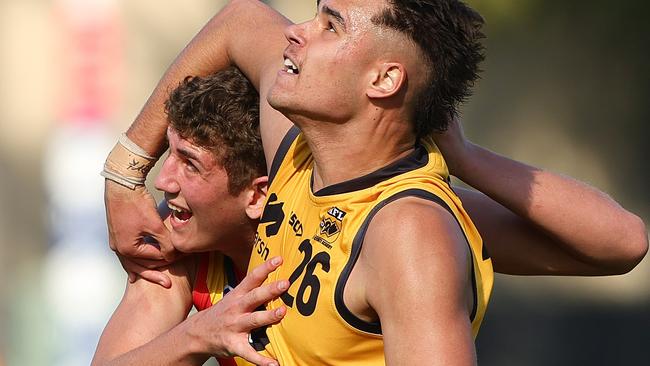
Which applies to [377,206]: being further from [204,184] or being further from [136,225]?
[136,225]

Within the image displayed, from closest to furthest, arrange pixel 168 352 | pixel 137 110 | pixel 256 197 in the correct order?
1. pixel 168 352
2. pixel 256 197
3. pixel 137 110

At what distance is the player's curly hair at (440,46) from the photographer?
9.39 feet

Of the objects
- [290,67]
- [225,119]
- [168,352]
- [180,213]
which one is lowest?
[168,352]

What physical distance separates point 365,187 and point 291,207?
0.32 m

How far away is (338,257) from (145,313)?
1.03 m

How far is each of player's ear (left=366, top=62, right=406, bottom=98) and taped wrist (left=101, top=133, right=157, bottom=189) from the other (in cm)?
105

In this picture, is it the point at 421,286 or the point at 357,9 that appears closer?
the point at 421,286

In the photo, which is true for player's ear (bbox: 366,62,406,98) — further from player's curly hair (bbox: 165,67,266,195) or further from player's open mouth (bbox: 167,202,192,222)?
player's open mouth (bbox: 167,202,192,222)

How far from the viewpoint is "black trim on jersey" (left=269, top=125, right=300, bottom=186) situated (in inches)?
132

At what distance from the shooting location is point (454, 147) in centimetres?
331

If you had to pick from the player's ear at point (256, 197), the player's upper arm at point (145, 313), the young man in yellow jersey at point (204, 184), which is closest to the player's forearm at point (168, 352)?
the young man in yellow jersey at point (204, 184)

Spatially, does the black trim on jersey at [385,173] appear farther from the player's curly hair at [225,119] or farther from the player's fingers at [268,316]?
the player's curly hair at [225,119]

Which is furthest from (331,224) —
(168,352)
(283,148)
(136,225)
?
(136,225)

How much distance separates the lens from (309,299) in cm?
287
